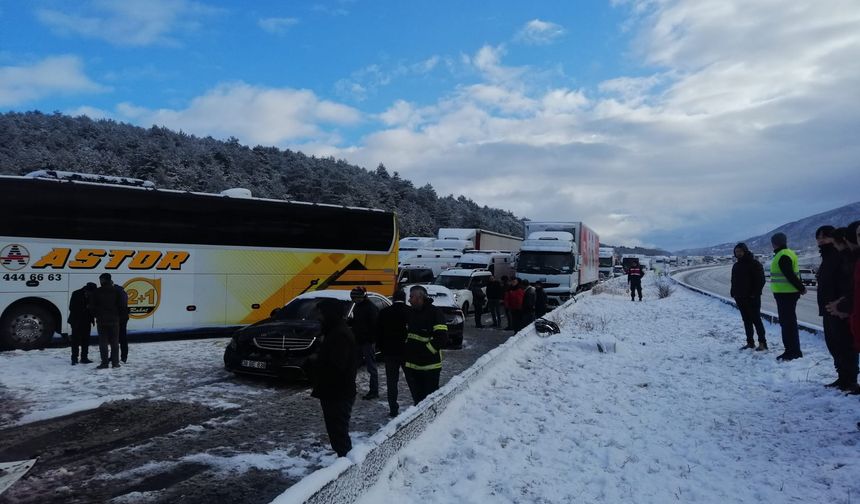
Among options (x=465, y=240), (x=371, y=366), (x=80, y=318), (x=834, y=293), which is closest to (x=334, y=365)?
(x=371, y=366)

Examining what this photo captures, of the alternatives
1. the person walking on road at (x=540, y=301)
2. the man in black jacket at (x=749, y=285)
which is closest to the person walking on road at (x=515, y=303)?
the person walking on road at (x=540, y=301)

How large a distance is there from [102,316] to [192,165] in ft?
227

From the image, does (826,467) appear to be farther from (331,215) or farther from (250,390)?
(331,215)

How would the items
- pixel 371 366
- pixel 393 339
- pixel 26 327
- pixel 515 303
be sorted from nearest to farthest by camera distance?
pixel 393 339, pixel 371 366, pixel 26 327, pixel 515 303

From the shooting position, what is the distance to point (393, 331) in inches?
272

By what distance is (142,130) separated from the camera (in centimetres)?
9719

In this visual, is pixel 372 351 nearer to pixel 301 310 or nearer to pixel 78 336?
pixel 301 310

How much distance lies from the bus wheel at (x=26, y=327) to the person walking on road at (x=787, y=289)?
47.7 feet

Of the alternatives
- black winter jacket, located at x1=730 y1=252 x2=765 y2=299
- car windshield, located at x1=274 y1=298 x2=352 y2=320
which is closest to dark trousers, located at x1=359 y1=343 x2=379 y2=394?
car windshield, located at x1=274 y1=298 x2=352 y2=320

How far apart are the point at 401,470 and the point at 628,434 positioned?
9.84 feet

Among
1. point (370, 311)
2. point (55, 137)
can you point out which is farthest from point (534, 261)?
point (55, 137)

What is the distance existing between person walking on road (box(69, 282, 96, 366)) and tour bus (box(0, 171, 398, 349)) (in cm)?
208

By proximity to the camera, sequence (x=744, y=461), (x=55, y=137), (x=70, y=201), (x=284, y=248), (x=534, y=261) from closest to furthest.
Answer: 1. (x=744, y=461)
2. (x=70, y=201)
3. (x=284, y=248)
4. (x=534, y=261)
5. (x=55, y=137)

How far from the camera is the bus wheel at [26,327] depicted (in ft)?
37.2
